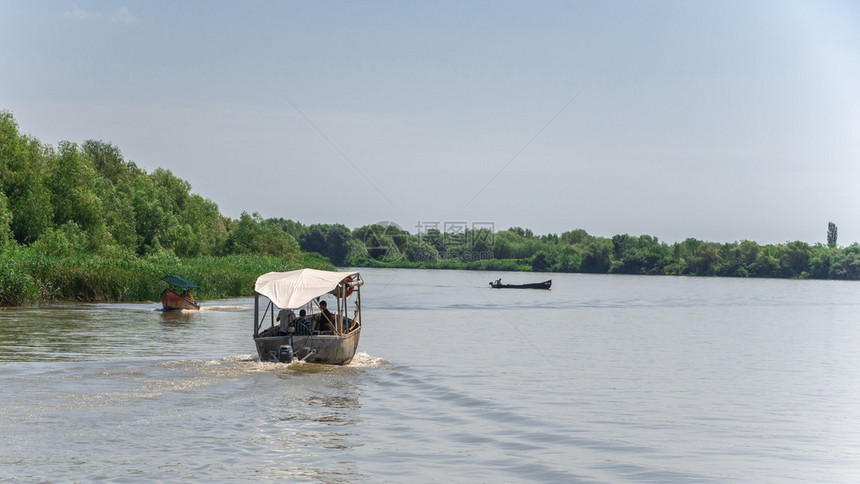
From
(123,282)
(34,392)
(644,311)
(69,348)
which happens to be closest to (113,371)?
(34,392)

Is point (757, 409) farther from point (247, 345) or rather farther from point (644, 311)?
point (644, 311)

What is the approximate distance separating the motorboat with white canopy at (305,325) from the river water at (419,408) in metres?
0.55

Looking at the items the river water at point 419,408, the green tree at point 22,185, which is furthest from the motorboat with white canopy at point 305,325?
the green tree at point 22,185

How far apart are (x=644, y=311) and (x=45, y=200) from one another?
50.7 meters

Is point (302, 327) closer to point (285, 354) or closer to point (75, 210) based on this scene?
point (285, 354)

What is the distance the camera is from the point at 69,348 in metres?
29.0

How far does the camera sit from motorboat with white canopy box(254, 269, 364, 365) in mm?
25797

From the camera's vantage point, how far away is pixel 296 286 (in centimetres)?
2697

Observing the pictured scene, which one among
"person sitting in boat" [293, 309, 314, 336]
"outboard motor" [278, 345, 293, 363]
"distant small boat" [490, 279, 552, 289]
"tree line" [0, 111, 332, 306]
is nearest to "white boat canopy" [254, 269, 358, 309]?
"person sitting in boat" [293, 309, 314, 336]

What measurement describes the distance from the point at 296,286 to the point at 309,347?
2.25 metres

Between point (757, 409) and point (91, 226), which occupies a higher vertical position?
point (91, 226)

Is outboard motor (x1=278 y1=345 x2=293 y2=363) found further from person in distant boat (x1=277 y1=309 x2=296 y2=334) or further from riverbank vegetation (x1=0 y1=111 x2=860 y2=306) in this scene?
riverbank vegetation (x1=0 y1=111 x2=860 y2=306)

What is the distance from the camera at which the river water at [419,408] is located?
47.1 feet

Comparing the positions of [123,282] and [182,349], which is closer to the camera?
[182,349]
